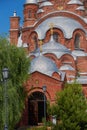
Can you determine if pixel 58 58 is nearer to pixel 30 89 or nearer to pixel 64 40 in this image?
pixel 64 40

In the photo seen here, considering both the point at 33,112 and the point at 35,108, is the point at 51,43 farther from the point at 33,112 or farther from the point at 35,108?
the point at 33,112

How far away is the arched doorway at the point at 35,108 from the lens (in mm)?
41969

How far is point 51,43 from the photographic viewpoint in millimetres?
50625

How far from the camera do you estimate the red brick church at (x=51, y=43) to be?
41.9 meters

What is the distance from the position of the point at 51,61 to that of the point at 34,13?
13357 millimetres

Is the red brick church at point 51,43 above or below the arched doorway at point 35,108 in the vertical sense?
above

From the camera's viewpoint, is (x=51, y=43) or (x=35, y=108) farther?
(x=51, y=43)

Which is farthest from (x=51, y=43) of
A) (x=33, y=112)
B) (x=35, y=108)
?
(x=33, y=112)

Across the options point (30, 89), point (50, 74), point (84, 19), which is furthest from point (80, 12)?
point (30, 89)

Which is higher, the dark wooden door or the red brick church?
the red brick church

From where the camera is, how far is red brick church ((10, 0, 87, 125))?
41.9 m

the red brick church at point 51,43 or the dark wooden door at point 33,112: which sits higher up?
the red brick church at point 51,43

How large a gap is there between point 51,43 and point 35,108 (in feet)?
33.4

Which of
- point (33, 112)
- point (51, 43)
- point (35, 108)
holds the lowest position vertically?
point (33, 112)
